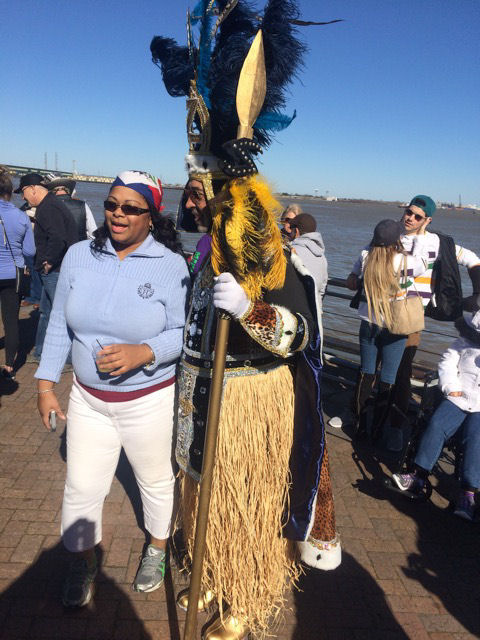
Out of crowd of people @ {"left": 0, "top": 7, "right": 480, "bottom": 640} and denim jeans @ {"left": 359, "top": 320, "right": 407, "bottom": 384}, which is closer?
crowd of people @ {"left": 0, "top": 7, "right": 480, "bottom": 640}

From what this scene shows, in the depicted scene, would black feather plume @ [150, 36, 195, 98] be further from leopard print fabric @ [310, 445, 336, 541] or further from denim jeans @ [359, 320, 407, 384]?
denim jeans @ [359, 320, 407, 384]

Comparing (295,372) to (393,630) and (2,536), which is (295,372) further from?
(2,536)

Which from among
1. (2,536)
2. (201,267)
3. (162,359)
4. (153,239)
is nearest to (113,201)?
(153,239)

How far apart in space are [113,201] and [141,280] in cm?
37

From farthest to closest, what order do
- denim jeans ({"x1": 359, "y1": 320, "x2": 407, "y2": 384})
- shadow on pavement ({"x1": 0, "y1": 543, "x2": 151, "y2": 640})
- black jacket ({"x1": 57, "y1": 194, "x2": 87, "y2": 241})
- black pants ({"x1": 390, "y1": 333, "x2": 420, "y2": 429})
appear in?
black jacket ({"x1": 57, "y1": 194, "x2": 87, "y2": 241})
black pants ({"x1": 390, "y1": 333, "x2": 420, "y2": 429})
denim jeans ({"x1": 359, "y1": 320, "x2": 407, "y2": 384})
shadow on pavement ({"x1": 0, "y1": 543, "x2": 151, "y2": 640})

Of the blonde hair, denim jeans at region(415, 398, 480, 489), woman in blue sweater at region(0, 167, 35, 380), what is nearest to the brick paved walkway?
denim jeans at region(415, 398, 480, 489)

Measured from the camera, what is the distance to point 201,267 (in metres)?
2.19

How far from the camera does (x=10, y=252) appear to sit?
4.66 meters

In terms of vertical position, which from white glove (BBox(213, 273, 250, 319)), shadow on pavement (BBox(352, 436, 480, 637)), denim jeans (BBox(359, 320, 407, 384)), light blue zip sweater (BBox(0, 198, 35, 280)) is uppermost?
white glove (BBox(213, 273, 250, 319))

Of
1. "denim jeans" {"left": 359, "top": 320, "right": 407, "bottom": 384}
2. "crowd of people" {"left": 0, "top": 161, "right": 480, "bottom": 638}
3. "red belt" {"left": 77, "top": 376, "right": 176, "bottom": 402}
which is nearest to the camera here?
"crowd of people" {"left": 0, "top": 161, "right": 480, "bottom": 638}

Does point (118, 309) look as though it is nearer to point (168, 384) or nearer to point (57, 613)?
point (168, 384)

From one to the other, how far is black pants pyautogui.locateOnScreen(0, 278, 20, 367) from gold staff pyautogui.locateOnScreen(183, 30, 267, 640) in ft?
12.3

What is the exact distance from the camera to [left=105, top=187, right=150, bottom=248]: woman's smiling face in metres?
2.12

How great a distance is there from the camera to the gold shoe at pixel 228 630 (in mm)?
2289
